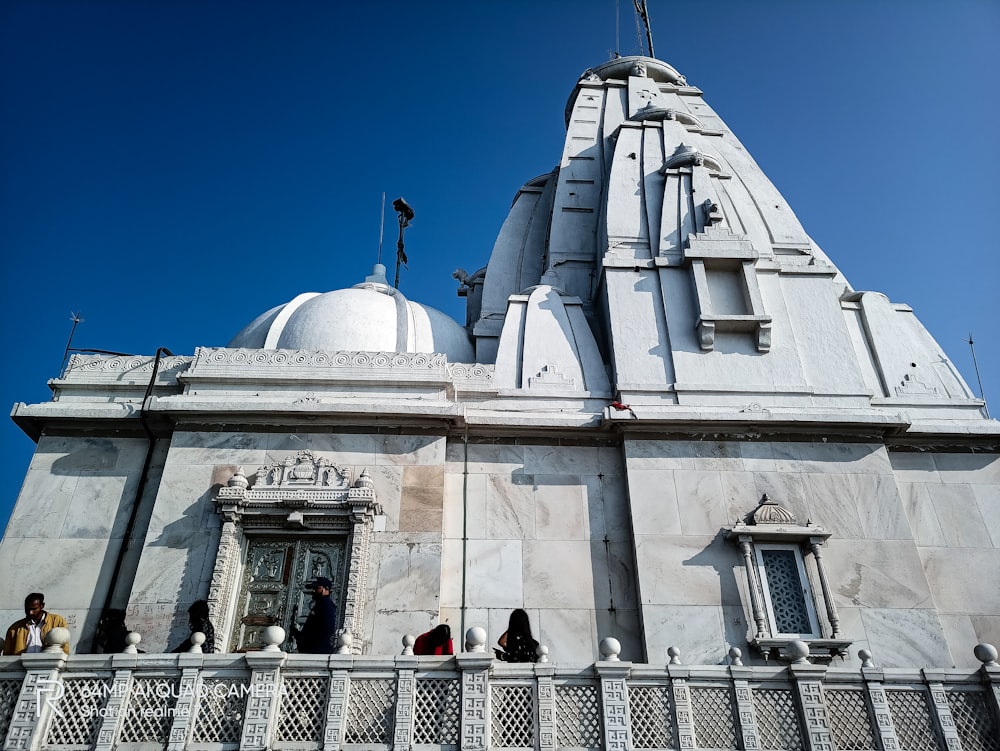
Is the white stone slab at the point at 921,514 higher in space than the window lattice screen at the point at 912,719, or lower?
higher

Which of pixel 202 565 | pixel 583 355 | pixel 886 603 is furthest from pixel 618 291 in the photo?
pixel 202 565

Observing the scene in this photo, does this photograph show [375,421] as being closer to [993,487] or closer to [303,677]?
[303,677]

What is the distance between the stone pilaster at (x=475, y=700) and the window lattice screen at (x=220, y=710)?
231cm

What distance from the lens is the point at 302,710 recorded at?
8172 mm

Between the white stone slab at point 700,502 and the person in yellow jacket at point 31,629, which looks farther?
the white stone slab at point 700,502

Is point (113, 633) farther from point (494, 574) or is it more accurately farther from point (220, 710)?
point (494, 574)

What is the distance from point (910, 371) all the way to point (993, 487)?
9.16 ft

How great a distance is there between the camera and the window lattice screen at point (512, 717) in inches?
317

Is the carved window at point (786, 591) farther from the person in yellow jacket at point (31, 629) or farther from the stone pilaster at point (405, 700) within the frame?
the person in yellow jacket at point (31, 629)

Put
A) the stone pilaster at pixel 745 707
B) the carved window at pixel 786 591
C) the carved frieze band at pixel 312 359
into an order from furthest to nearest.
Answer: the carved frieze band at pixel 312 359 < the carved window at pixel 786 591 < the stone pilaster at pixel 745 707

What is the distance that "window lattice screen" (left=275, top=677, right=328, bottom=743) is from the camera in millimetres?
8016

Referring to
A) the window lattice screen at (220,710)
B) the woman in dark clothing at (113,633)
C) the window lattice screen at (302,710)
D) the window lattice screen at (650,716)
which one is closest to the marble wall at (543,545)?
the window lattice screen at (650,716)

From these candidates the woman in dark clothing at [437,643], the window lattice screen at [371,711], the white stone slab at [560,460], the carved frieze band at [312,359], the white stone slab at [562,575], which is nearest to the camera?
the window lattice screen at [371,711]

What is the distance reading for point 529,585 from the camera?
12.0 metres
